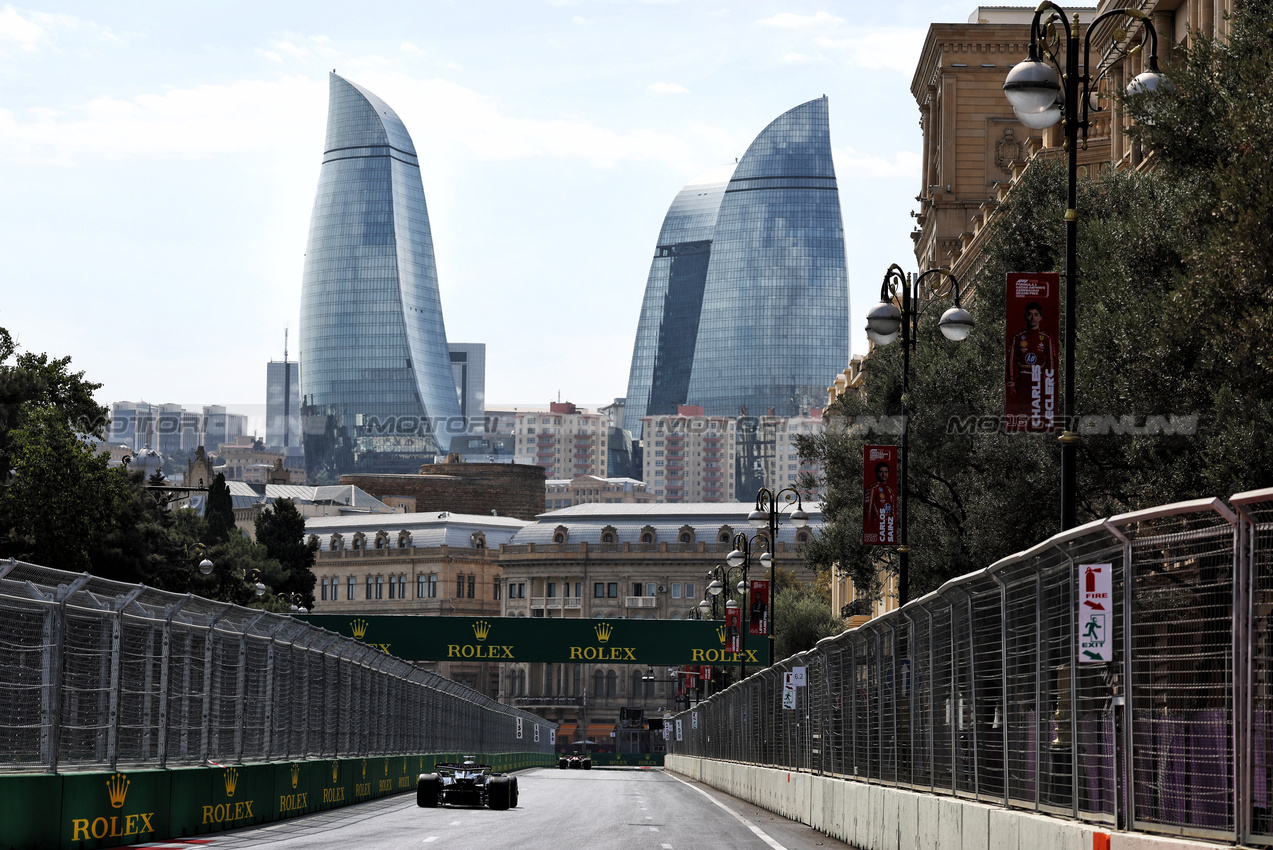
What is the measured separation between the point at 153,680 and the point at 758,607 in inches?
1709

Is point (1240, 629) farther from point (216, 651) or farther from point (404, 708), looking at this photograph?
point (404, 708)

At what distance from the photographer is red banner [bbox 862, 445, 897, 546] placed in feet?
107

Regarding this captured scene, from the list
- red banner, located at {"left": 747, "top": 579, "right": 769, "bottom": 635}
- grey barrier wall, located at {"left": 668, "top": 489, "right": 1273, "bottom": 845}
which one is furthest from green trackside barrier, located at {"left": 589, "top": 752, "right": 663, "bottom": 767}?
grey barrier wall, located at {"left": 668, "top": 489, "right": 1273, "bottom": 845}

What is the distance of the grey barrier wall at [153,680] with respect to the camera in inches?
618

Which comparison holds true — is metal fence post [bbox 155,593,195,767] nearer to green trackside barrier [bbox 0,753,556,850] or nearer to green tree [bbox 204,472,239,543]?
green trackside barrier [bbox 0,753,556,850]

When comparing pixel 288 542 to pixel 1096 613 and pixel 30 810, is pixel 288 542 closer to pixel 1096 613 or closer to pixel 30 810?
pixel 30 810

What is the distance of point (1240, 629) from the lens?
Result: 9.18 m

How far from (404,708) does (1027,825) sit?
111 ft

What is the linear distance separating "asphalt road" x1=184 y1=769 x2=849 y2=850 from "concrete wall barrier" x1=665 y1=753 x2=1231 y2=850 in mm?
432

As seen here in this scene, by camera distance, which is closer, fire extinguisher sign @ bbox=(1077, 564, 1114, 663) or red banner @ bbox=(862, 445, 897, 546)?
fire extinguisher sign @ bbox=(1077, 564, 1114, 663)

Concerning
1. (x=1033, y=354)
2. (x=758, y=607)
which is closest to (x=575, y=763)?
(x=758, y=607)

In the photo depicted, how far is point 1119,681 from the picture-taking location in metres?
11.1

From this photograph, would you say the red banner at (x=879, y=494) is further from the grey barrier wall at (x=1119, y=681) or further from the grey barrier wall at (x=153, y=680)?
the grey barrier wall at (x=1119, y=681)

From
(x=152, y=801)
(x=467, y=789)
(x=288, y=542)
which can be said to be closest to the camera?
(x=152, y=801)
